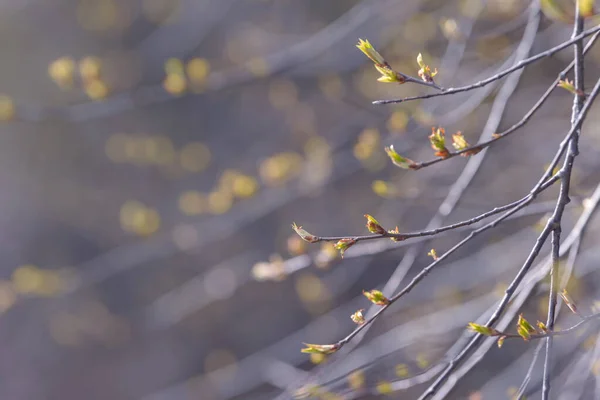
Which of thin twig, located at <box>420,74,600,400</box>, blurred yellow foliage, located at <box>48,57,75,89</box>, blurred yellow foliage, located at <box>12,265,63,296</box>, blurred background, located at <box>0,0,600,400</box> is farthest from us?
blurred background, located at <box>0,0,600,400</box>

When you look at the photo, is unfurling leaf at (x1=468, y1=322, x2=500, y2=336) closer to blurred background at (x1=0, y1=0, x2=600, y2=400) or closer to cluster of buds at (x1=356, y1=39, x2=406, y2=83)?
cluster of buds at (x1=356, y1=39, x2=406, y2=83)

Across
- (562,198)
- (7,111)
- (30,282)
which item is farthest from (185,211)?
(562,198)

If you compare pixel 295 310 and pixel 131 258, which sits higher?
pixel 131 258

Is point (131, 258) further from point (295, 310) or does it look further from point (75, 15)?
point (75, 15)

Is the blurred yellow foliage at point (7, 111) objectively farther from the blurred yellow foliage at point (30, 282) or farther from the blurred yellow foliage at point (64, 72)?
the blurred yellow foliage at point (30, 282)

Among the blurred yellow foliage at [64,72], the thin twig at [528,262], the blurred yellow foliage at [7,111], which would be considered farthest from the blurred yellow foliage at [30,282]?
the thin twig at [528,262]

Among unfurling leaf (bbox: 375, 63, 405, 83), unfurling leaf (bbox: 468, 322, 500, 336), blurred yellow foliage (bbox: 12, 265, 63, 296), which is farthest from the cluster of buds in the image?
blurred yellow foliage (bbox: 12, 265, 63, 296)

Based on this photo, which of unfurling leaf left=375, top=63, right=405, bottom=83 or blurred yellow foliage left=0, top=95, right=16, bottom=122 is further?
blurred yellow foliage left=0, top=95, right=16, bottom=122

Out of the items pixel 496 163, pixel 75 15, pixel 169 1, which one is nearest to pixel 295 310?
pixel 496 163

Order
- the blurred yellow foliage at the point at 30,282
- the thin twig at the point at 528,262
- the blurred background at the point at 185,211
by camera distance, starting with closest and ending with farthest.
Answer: the thin twig at the point at 528,262 < the blurred yellow foliage at the point at 30,282 < the blurred background at the point at 185,211

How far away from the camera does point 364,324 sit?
40.0 inches

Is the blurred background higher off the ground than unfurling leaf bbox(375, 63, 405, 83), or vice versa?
the blurred background

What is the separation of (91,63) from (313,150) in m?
1.09

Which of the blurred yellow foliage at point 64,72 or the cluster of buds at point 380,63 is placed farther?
the blurred yellow foliage at point 64,72
